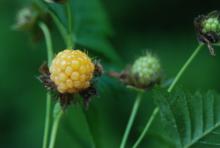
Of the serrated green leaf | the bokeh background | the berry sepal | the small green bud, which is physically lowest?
the berry sepal

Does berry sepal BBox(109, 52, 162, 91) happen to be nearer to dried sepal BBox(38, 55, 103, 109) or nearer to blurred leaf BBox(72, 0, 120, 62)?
dried sepal BBox(38, 55, 103, 109)

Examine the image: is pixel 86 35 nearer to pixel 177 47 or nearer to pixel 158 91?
pixel 158 91

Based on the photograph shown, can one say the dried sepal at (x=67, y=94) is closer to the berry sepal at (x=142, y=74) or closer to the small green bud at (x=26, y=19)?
the berry sepal at (x=142, y=74)

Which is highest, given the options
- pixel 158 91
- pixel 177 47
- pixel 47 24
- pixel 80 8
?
pixel 177 47

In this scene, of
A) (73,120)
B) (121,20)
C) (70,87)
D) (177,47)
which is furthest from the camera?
(121,20)

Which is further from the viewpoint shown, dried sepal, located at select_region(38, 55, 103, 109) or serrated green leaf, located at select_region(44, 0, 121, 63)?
serrated green leaf, located at select_region(44, 0, 121, 63)

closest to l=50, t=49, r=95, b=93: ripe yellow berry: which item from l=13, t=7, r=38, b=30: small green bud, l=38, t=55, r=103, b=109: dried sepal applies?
l=38, t=55, r=103, b=109: dried sepal

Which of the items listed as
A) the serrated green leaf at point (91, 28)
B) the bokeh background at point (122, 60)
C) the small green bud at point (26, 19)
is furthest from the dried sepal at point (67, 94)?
the bokeh background at point (122, 60)

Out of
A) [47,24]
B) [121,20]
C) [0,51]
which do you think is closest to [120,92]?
[47,24]
